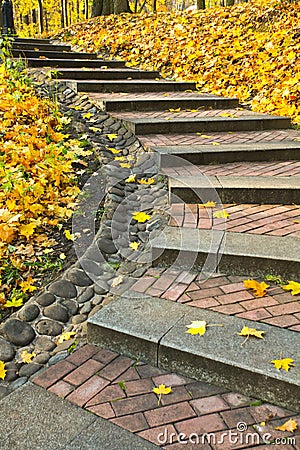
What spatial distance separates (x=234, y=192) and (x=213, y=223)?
461 mm

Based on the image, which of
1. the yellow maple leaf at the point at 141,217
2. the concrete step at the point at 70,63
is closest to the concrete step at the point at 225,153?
the yellow maple leaf at the point at 141,217

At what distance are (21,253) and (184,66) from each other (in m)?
5.57

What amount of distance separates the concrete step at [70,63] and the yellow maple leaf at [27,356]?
5.50 m

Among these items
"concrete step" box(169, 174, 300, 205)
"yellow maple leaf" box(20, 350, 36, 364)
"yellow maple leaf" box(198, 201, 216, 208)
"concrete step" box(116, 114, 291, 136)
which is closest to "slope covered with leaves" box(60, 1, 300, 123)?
"concrete step" box(116, 114, 291, 136)

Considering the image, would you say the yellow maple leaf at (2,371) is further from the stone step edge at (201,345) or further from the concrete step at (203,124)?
the concrete step at (203,124)

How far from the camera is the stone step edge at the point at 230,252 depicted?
2656 millimetres

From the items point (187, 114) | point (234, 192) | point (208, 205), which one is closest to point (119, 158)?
point (208, 205)

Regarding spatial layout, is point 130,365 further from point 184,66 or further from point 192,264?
point 184,66

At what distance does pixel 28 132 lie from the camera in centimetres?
417

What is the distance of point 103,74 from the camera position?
21.7 feet

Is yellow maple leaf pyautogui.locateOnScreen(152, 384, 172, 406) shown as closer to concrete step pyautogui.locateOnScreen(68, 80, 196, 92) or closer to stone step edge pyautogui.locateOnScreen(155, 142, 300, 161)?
stone step edge pyautogui.locateOnScreen(155, 142, 300, 161)

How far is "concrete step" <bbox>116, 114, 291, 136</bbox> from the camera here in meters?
4.63

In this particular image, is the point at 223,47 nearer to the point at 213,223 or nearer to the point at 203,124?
the point at 203,124

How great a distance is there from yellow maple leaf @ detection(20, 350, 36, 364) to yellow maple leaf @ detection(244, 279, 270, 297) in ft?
4.17
